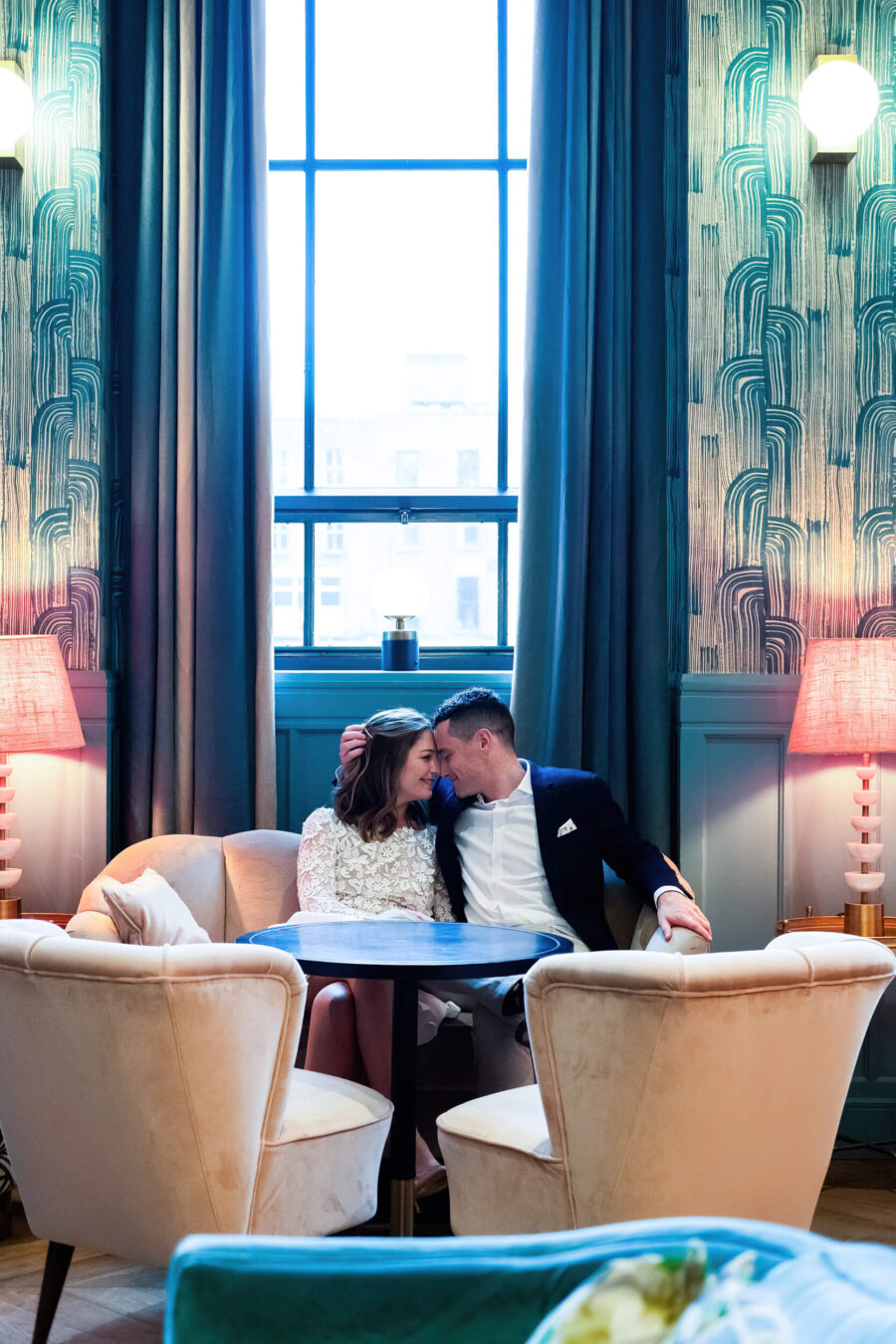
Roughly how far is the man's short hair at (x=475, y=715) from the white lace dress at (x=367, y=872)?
29cm

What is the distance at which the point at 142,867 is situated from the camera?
3096 millimetres

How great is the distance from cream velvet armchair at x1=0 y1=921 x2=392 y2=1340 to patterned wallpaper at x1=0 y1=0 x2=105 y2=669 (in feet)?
5.45

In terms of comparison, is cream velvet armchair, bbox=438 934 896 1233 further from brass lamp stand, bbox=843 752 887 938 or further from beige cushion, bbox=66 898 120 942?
brass lamp stand, bbox=843 752 887 938

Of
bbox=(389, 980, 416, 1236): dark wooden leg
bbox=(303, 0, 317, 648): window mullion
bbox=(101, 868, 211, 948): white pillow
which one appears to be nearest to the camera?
bbox=(389, 980, 416, 1236): dark wooden leg

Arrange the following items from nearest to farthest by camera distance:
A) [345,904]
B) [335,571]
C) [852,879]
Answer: [345,904]
[852,879]
[335,571]

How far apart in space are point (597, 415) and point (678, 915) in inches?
59.5

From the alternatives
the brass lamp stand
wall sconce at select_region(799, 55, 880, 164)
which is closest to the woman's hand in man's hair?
the brass lamp stand

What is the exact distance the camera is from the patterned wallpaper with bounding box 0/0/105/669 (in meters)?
3.46

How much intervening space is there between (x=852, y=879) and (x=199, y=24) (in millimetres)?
2983

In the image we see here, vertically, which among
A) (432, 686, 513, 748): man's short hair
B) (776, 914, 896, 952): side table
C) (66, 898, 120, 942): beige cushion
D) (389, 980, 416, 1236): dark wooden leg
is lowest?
(389, 980, 416, 1236): dark wooden leg

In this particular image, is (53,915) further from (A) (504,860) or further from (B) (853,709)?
(B) (853,709)

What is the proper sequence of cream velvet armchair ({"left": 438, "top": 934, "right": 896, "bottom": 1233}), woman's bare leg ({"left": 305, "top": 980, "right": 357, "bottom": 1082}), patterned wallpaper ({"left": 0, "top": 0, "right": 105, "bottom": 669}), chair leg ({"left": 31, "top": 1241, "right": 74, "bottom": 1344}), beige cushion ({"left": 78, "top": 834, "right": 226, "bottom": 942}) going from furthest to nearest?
patterned wallpaper ({"left": 0, "top": 0, "right": 105, "bottom": 669}) < beige cushion ({"left": 78, "top": 834, "right": 226, "bottom": 942}) < woman's bare leg ({"left": 305, "top": 980, "right": 357, "bottom": 1082}) < chair leg ({"left": 31, "top": 1241, "right": 74, "bottom": 1344}) < cream velvet armchair ({"left": 438, "top": 934, "right": 896, "bottom": 1233})

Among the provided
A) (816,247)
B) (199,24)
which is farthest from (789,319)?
Result: (199,24)

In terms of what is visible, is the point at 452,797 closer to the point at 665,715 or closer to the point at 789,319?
the point at 665,715
